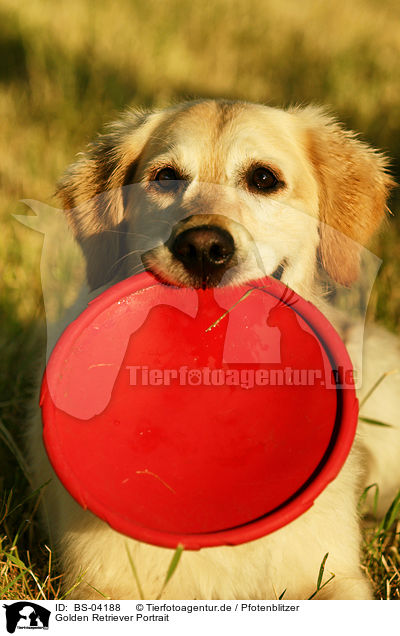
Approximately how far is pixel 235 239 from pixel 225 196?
0.92ft

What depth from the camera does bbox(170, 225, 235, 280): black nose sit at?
5.75 feet

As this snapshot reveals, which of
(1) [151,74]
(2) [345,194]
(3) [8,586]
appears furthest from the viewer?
(1) [151,74]

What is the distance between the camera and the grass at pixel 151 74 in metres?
3.69

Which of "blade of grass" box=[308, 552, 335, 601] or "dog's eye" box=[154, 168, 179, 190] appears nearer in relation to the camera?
"blade of grass" box=[308, 552, 335, 601]

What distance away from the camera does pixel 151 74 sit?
19.1 feet

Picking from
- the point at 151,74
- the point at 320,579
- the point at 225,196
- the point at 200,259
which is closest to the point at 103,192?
the point at 225,196

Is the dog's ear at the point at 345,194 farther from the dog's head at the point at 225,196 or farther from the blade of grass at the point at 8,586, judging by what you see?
the blade of grass at the point at 8,586

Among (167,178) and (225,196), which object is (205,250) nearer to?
(225,196)

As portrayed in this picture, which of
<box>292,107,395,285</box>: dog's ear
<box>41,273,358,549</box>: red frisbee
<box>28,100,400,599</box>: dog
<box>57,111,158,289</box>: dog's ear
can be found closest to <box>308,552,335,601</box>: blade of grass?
<box>28,100,400,599</box>: dog

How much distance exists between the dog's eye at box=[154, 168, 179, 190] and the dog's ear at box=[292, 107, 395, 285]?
21.1 inches

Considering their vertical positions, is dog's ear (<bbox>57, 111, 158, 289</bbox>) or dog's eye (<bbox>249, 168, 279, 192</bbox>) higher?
dog's eye (<bbox>249, 168, 279, 192</bbox>)

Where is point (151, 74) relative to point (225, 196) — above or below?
below
